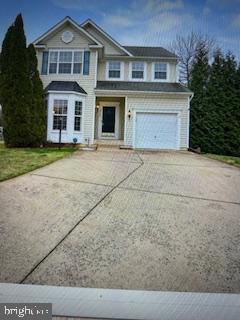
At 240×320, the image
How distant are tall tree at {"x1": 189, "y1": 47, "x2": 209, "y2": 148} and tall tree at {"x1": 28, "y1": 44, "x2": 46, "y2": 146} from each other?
766 centimetres

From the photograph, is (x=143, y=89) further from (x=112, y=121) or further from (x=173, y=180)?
(x=173, y=180)

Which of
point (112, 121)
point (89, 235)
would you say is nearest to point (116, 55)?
point (112, 121)

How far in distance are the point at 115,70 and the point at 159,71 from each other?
2.31m

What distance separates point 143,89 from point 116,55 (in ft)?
8.89

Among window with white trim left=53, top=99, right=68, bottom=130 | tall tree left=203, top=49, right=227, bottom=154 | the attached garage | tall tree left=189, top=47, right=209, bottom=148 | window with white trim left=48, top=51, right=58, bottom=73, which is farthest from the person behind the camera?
tall tree left=189, top=47, right=209, bottom=148

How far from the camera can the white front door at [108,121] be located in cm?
1366

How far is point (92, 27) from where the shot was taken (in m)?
13.9

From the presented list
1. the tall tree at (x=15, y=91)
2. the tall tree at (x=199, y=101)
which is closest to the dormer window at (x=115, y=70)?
the tall tree at (x=199, y=101)

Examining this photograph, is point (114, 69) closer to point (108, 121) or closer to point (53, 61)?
point (108, 121)

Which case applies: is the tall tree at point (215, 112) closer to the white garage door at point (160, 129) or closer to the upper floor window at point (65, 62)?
the white garage door at point (160, 129)

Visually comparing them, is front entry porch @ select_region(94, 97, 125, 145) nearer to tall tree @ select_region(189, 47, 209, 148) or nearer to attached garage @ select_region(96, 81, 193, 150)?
attached garage @ select_region(96, 81, 193, 150)

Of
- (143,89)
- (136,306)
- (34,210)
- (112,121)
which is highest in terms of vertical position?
(143,89)

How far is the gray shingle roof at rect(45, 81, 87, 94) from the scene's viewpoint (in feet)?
38.1

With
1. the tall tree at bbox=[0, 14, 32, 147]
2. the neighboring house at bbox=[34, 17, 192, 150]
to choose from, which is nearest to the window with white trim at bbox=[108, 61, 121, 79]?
the neighboring house at bbox=[34, 17, 192, 150]
